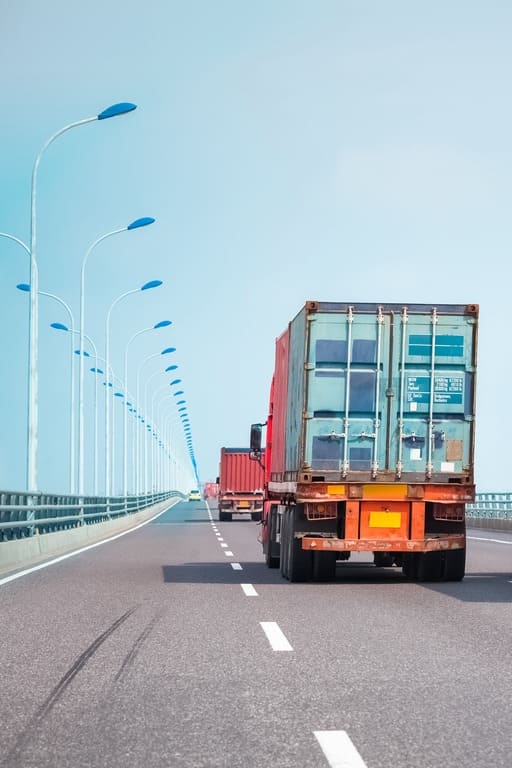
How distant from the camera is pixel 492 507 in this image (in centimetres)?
4494

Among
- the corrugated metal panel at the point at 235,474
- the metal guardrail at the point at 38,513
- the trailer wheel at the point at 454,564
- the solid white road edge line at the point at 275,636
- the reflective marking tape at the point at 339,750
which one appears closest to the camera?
the reflective marking tape at the point at 339,750

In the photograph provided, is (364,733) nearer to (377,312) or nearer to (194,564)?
(377,312)

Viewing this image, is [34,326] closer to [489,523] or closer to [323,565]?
[323,565]

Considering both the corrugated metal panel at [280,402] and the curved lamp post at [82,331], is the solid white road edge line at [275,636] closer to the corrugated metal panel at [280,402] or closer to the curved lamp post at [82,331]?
the corrugated metal panel at [280,402]

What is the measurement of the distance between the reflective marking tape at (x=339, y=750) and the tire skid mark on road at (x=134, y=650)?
6.73ft

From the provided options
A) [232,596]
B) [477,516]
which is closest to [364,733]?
[232,596]

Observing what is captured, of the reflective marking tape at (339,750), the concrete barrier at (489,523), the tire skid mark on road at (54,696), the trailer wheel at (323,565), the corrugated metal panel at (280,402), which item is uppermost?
the corrugated metal panel at (280,402)

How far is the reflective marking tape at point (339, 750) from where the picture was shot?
5.40m

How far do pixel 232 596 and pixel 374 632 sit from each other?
3.51m

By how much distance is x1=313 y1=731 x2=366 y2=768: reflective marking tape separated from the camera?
5.40 meters

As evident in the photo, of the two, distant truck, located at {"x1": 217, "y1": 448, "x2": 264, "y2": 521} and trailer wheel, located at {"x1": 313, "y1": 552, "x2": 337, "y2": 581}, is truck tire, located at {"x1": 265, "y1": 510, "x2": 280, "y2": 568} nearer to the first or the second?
trailer wheel, located at {"x1": 313, "y1": 552, "x2": 337, "y2": 581}

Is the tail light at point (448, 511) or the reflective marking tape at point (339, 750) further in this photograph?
the tail light at point (448, 511)

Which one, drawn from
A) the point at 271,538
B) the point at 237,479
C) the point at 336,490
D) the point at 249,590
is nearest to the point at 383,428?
the point at 336,490

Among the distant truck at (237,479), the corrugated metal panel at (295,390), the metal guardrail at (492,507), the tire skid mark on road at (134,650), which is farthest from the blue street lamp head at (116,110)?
the distant truck at (237,479)
